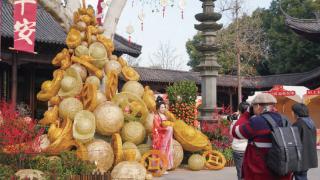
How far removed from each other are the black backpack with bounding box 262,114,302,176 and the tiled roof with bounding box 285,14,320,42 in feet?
68.5

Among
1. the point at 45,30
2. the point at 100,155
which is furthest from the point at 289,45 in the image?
the point at 100,155

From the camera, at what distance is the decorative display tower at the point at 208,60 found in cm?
1354

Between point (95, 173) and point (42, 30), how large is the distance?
40.6 ft

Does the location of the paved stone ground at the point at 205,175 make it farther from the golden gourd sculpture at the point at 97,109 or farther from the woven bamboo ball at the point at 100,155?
the woven bamboo ball at the point at 100,155

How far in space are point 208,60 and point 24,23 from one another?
5.57 meters

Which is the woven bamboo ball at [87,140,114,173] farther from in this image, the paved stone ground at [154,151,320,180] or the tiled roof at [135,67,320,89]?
the tiled roof at [135,67,320,89]

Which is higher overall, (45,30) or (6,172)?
(45,30)

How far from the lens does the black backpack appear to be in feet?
12.7

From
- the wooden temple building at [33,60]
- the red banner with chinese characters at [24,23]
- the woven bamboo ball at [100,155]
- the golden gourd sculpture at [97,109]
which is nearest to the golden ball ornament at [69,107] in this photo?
the golden gourd sculpture at [97,109]

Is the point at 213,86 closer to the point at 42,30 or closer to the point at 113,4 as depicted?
the point at 113,4

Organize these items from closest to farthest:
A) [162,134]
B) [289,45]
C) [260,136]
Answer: [260,136]
[162,134]
[289,45]

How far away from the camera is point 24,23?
1078 centimetres

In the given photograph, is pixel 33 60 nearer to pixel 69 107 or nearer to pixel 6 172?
pixel 69 107

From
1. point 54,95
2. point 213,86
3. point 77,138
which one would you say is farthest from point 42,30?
point 77,138
